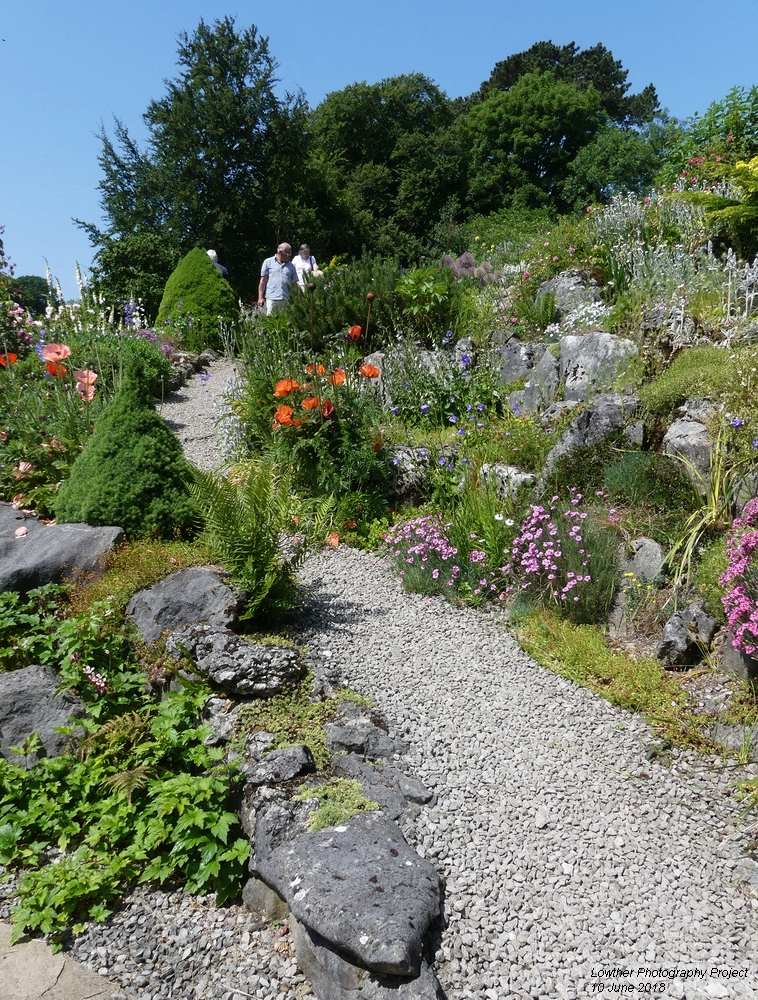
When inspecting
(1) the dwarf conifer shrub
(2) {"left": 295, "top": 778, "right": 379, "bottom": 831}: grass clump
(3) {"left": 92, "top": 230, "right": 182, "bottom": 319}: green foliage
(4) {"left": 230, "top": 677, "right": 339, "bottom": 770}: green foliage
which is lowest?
(2) {"left": 295, "top": 778, "right": 379, "bottom": 831}: grass clump

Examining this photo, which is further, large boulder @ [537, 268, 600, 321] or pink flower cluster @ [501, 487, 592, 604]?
large boulder @ [537, 268, 600, 321]

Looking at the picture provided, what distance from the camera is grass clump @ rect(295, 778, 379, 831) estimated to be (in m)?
2.85

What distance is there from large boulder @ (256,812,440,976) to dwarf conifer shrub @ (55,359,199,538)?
2513mm

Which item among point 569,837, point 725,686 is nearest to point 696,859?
point 569,837

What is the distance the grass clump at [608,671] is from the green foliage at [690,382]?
194cm

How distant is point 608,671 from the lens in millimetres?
3914

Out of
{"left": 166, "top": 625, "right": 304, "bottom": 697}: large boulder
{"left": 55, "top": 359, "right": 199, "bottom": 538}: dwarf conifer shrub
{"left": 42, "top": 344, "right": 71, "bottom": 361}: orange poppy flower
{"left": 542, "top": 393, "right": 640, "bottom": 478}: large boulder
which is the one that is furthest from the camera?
{"left": 42, "top": 344, "right": 71, "bottom": 361}: orange poppy flower

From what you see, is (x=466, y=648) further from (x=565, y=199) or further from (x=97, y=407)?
(x=565, y=199)

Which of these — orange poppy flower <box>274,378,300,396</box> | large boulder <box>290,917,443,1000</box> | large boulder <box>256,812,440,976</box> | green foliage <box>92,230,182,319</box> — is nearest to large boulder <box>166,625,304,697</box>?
large boulder <box>256,812,440,976</box>

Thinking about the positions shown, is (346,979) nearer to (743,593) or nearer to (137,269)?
(743,593)

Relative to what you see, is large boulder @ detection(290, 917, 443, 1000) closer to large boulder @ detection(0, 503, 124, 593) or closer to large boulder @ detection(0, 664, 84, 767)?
large boulder @ detection(0, 664, 84, 767)

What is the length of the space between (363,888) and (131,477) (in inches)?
123

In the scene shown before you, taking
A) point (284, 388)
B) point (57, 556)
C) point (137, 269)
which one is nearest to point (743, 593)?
point (284, 388)

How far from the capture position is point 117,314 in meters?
13.6
